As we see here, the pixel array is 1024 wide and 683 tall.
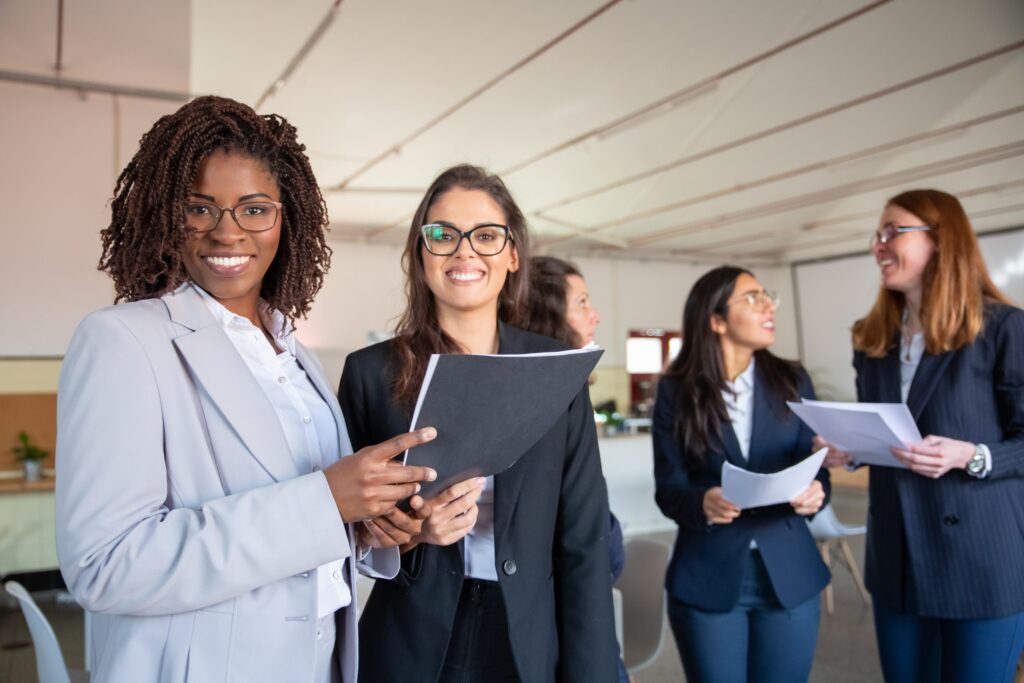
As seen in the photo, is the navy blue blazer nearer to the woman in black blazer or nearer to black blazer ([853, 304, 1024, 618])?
black blazer ([853, 304, 1024, 618])

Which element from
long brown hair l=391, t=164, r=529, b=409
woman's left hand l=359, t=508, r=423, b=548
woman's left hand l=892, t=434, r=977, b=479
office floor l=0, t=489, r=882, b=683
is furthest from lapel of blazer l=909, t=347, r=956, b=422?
office floor l=0, t=489, r=882, b=683

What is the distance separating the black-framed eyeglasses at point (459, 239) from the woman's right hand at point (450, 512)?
21.0 inches

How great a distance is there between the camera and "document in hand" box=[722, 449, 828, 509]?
190 centimetres

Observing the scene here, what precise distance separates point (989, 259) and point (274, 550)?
44.8 ft

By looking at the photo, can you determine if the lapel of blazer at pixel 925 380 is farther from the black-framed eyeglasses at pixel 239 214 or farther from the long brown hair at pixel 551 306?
the black-framed eyeglasses at pixel 239 214

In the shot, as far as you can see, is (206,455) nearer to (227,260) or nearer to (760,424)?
(227,260)

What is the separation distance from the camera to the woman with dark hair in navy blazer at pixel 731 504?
2174 mm

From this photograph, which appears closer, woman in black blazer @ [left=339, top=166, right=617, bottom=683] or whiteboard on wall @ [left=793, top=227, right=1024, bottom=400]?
woman in black blazer @ [left=339, top=166, right=617, bottom=683]

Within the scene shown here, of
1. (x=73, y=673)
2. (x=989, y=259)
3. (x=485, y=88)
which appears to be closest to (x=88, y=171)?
(x=485, y=88)

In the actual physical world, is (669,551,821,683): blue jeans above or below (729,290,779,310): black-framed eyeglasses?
below

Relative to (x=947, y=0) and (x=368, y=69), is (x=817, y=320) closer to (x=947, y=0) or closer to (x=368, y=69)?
(x=947, y=0)

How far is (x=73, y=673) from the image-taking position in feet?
7.66

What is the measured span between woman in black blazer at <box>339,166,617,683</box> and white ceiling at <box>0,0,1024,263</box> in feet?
15.7

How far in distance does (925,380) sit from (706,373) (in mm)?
669
